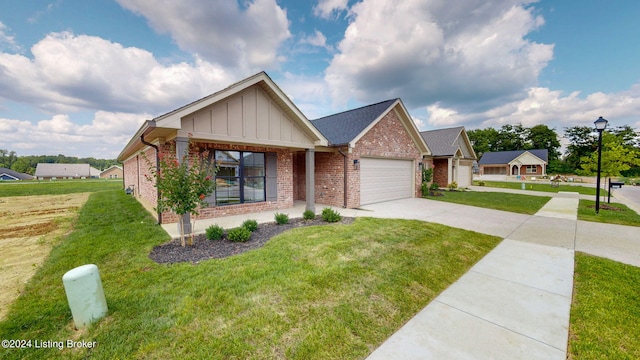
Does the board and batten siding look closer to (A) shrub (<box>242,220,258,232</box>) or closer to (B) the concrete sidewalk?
(A) shrub (<box>242,220,258,232</box>)

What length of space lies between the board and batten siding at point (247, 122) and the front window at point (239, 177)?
5.77 ft

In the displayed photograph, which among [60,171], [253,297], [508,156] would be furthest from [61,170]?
[508,156]

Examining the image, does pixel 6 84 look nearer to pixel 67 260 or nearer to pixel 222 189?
pixel 222 189

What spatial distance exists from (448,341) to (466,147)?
1016 inches

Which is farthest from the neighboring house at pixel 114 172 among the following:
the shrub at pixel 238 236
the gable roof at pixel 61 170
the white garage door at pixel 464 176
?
the white garage door at pixel 464 176

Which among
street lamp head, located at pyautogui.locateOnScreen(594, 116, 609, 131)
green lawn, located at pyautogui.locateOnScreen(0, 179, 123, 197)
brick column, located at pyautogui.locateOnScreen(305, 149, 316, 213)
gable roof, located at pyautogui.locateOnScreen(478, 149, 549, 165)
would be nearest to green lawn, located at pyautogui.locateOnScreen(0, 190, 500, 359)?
brick column, located at pyautogui.locateOnScreen(305, 149, 316, 213)

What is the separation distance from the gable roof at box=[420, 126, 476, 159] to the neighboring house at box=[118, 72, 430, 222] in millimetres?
6499

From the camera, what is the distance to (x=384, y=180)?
12.4 meters

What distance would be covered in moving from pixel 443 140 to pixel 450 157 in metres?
3.61

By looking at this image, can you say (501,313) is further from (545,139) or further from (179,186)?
(545,139)

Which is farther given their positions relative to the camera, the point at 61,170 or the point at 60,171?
the point at 61,170

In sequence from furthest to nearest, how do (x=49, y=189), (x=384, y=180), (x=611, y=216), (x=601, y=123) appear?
(x=49, y=189) < (x=384, y=180) < (x=601, y=123) < (x=611, y=216)

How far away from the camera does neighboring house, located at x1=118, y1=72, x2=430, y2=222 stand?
656 centimetres

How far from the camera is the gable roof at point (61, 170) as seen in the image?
3009 inches
